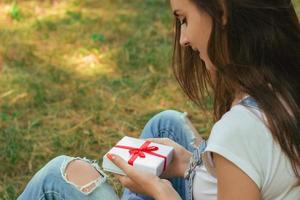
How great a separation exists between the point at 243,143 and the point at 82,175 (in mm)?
464

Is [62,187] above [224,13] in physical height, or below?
below

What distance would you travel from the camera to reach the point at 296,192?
1.21m

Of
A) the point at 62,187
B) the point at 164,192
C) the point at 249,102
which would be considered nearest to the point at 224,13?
the point at 249,102

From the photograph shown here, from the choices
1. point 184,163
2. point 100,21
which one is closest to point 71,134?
point 184,163

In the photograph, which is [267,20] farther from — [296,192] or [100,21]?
[100,21]

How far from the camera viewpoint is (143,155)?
4.91 feet

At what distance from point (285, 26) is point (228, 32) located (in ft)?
0.46

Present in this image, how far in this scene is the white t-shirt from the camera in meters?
1.13

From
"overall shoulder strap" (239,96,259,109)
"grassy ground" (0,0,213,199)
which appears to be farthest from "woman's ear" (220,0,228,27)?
"grassy ground" (0,0,213,199)

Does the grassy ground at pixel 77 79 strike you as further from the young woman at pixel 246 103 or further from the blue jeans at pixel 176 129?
the young woman at pixel 246 103

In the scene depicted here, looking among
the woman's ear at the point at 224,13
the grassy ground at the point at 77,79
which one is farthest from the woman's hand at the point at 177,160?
the grassy ground at the point at 77,79

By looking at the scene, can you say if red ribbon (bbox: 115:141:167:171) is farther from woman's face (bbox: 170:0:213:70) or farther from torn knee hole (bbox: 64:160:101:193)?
woman's face (bbox: 170:0:213:70)

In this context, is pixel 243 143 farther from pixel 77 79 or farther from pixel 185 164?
pixel 77 79

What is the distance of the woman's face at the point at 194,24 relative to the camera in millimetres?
1224
